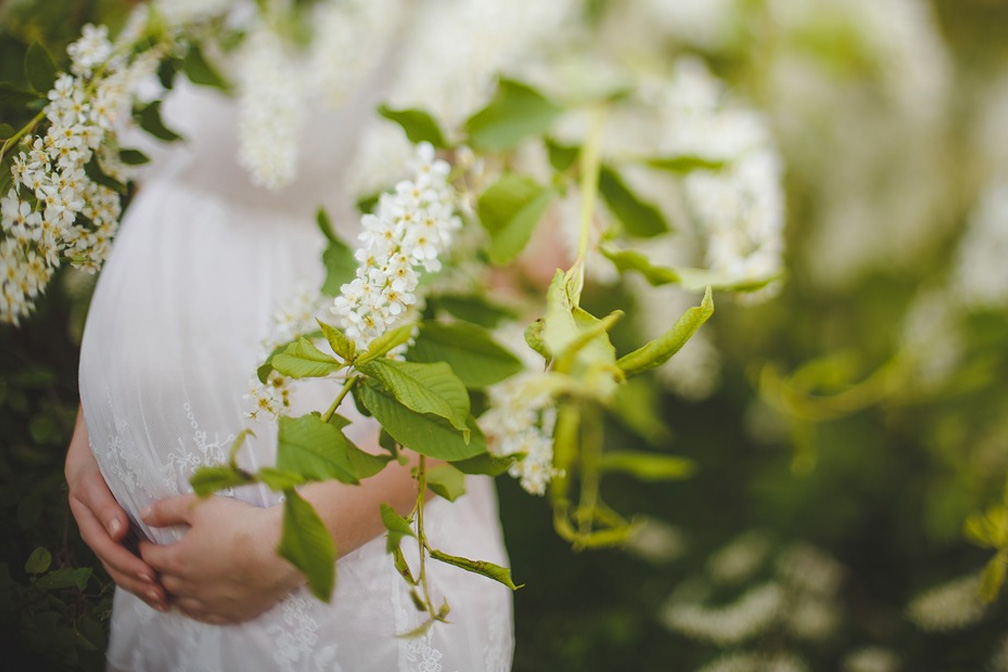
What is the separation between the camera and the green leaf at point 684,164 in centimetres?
58

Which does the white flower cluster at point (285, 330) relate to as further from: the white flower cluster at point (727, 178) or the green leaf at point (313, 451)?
the white flower cluster at point (727, 178)

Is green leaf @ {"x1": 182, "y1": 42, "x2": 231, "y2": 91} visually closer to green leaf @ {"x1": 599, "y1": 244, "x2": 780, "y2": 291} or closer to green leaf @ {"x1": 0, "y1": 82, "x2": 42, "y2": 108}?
green leaf @ {"x1": 0, "y1": 82, "x2": 42, "y2": 108}

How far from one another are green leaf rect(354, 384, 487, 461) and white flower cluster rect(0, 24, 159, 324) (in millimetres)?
210

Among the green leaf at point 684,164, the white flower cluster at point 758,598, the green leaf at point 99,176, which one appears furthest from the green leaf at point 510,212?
the white flower cluster at point 758,598

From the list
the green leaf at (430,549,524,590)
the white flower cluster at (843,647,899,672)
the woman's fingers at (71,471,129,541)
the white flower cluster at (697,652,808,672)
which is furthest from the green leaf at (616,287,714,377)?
the white flower cluster at (843,647,899,672)

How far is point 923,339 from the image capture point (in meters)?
0.93

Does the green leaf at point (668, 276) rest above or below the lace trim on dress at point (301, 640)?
above

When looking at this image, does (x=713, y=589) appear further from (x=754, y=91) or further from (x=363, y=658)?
(x=754, y=91)

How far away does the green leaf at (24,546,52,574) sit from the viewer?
1.36 ft

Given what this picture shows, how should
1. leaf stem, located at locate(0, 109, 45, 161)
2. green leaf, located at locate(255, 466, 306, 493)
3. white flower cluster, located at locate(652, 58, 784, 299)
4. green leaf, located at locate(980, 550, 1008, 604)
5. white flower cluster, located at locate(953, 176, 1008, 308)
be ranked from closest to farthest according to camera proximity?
green leaf, located at locate(255, 466, 306, 493)
leaf stem, located at locate(0, 109, 45, 161)
green leaf, located at locate(980, 550, 1008, 604)
white flower cluster, located at locate(652, 58, 784, 299)
white flower cluster, located at locate(953, 176, 1008, 308)

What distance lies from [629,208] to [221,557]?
1.34ft

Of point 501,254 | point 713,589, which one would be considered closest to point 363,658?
point 501,254

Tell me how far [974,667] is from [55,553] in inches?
35.7

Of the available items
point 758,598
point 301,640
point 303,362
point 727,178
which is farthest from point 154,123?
point 758,598
